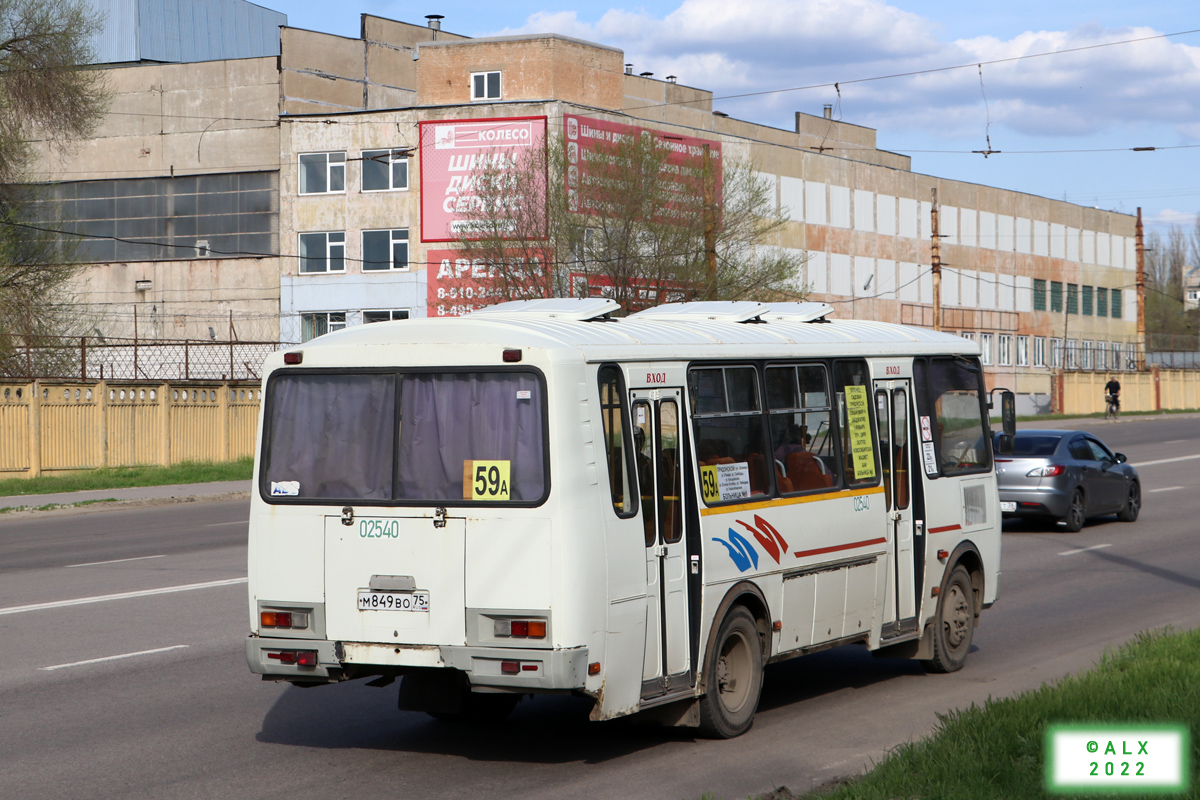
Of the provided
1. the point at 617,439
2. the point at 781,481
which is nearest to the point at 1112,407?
the point at 781,481

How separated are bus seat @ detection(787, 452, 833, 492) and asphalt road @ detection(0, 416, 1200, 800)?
1.51m

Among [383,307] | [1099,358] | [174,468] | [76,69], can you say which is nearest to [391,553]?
[174,468]

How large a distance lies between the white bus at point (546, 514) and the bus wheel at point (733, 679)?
14 mm

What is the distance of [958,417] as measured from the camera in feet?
37.3

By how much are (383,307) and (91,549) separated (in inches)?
1443

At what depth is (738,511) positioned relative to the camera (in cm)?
871

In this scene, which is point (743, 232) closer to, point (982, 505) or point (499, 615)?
point (982, 505)

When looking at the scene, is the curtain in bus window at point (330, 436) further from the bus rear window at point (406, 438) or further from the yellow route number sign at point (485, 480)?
the yellow route number sign at point (485, 480)

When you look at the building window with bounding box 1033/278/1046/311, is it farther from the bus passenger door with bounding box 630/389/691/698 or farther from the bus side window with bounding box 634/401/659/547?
the bus side window with bounding box 634/401/659/547

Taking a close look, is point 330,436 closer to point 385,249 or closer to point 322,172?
point 385,249

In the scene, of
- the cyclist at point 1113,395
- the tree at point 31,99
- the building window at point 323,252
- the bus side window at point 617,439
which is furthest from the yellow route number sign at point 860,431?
the cyclist at point 1113,395

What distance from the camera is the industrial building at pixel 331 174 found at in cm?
5500

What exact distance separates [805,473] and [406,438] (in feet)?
9.55

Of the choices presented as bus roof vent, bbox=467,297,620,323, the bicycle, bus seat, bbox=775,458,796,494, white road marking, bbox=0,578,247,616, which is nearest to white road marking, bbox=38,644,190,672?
white road marking, bbox=0,578,247,616
